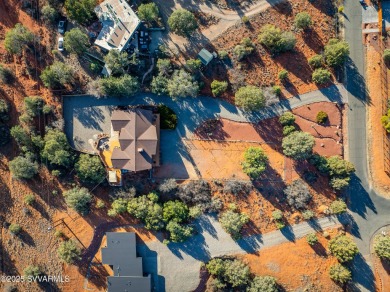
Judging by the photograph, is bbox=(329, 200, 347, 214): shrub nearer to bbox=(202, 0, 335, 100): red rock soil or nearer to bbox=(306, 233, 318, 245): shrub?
bbox=(306, 233, 318, 245): shrub

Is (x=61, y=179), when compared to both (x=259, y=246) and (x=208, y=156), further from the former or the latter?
(x=259, y=246)

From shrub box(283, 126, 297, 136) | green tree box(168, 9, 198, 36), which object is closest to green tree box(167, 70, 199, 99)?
green tree box(168, 9, 198, 36)

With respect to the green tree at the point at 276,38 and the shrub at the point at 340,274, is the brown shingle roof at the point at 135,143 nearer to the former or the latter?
the green tree at the point at 276,38

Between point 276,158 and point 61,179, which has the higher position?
point 276,158

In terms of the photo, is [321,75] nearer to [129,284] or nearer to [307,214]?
[307,214]

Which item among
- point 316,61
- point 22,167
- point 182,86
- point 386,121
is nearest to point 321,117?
point 316,61

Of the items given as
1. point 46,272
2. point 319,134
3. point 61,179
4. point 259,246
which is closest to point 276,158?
point 319,134

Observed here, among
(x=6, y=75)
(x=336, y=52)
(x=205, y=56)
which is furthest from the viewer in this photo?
(x=6, y=75)
